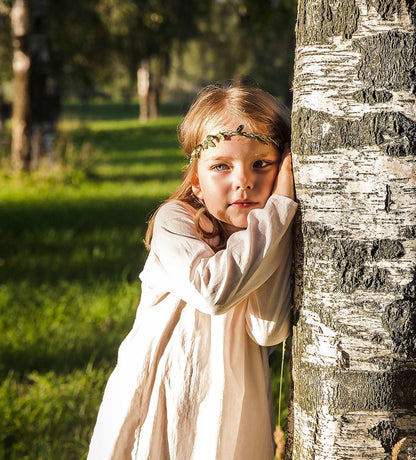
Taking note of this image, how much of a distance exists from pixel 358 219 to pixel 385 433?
1.73 ft

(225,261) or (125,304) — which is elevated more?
(225,261)

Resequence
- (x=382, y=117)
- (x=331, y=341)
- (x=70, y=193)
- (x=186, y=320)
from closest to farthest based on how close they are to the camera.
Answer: (x=382, y=117) → (x=331, y=341) → (x=186, y=320) → (x=70, y=193)

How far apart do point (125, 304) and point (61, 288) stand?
2.31 ft

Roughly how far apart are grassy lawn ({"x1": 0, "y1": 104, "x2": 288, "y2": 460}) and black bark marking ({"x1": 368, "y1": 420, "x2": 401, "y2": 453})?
6.00 feet

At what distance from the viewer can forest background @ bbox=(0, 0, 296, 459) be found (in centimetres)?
335

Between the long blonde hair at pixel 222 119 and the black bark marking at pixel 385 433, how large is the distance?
672 mm

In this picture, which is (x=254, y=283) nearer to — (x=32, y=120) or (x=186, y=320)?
(x=186, y=320)

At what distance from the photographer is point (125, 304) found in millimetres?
4703

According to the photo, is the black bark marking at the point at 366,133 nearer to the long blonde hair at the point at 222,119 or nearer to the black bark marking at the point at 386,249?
the black bark marking at the point at 386,249

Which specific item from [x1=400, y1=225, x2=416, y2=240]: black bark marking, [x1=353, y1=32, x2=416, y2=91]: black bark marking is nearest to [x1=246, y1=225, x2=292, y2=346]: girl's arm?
[x1=400, y1=225, x2=416, y2=240]: black bark marking

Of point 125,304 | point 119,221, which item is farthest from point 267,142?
point 119,221

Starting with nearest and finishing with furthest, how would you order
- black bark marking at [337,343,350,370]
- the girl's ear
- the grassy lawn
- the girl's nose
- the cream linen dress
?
1. black bark marking at [337,343,350,370]
2. the cream linen dress
3. the girl's nose
4. the girl's ear
5. the grassy lawn

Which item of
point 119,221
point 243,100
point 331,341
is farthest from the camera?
point 119,221

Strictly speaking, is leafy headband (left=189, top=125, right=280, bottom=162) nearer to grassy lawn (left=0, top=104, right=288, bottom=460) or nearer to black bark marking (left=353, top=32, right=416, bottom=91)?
black bark marking (left=353, top=32, right=416, bottom=91)
